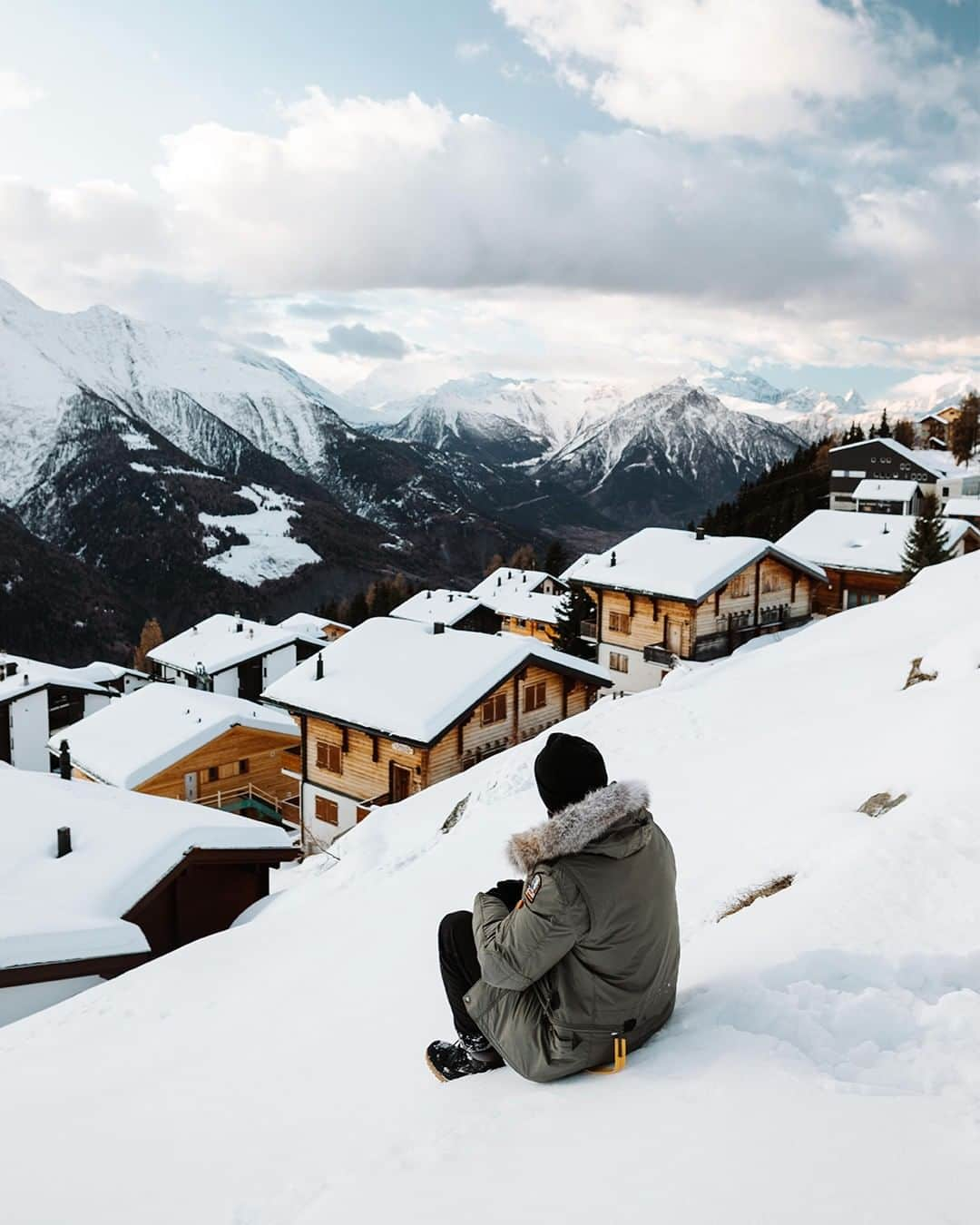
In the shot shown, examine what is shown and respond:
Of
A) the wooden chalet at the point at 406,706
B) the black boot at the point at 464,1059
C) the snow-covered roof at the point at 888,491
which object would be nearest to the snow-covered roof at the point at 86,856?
the wooden chalet at the point at 406,706

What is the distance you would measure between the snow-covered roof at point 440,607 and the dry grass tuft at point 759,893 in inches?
2295

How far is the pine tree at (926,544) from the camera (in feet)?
137

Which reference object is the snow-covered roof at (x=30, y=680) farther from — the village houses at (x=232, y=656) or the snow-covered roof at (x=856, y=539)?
the snow-covered roof at (x=856, y=539)

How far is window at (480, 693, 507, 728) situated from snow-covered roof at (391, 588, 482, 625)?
37224 millimetres

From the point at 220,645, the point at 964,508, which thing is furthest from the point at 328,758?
the point at 964,508

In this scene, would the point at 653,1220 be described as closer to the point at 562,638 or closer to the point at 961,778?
the point at 961,778

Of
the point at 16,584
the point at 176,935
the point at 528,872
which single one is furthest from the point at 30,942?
the point at 16,584

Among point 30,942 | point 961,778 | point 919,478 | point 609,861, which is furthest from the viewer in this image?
point 919,478

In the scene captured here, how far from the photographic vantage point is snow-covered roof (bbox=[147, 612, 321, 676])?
59844 mm

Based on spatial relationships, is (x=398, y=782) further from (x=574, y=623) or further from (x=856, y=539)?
(x=856, y=539)

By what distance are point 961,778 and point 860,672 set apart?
1075 centimetres

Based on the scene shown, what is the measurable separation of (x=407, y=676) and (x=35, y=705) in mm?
34437

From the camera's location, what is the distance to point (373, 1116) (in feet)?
16.8

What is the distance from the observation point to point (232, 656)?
5978 centimetres
